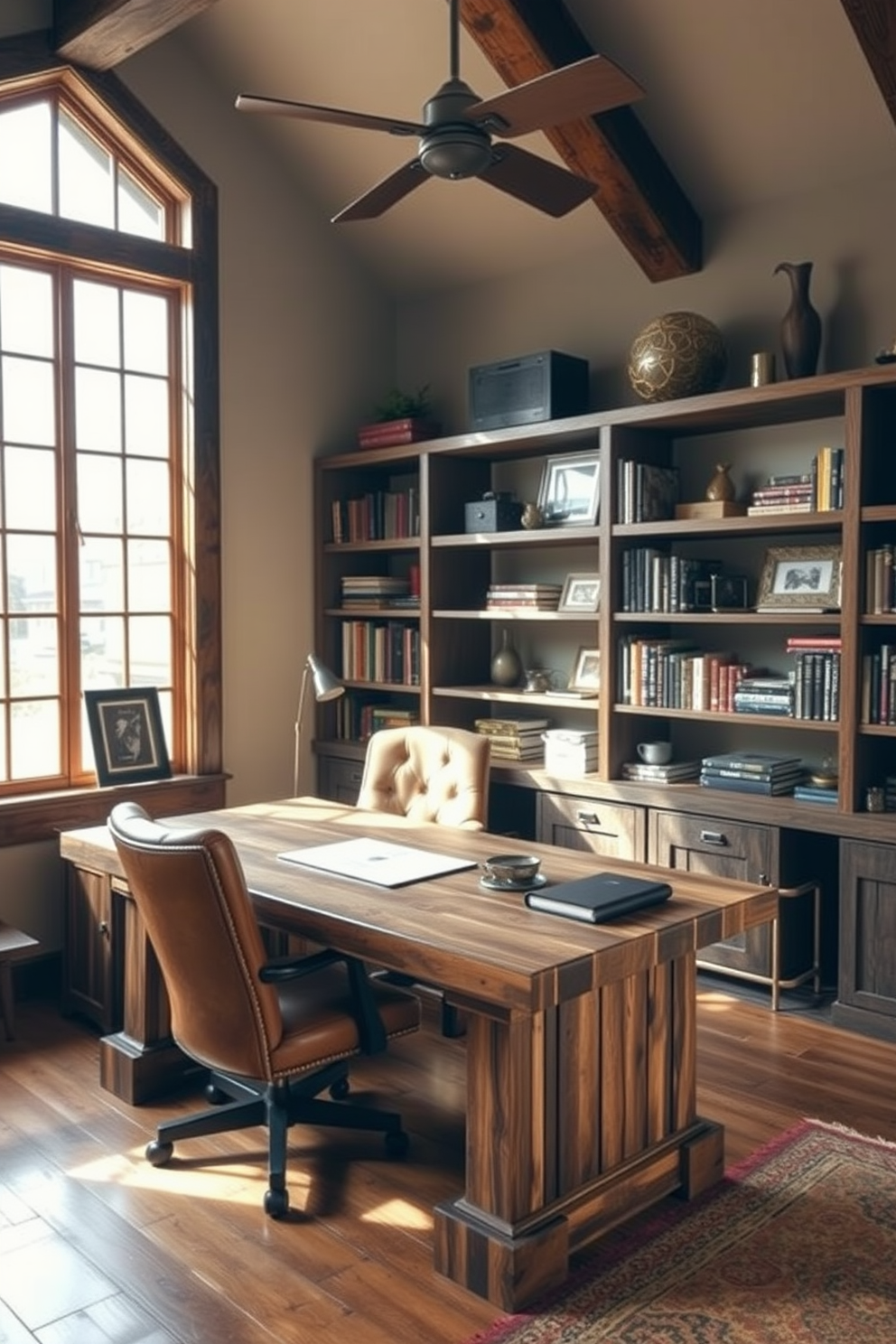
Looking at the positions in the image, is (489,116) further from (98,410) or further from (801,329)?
(98,410)

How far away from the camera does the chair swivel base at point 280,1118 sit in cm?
271

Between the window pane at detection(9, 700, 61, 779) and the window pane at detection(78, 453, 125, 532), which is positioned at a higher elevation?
the window pane at detection(78, 453, 125, 532)

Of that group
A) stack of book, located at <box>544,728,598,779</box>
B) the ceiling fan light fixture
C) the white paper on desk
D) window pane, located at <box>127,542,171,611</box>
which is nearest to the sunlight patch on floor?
the white paper on desk

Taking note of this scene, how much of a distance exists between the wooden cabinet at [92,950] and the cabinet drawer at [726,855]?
1829mm

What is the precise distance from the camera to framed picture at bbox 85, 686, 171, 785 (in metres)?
4.38

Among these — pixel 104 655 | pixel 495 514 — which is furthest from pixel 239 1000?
pixel 495 514

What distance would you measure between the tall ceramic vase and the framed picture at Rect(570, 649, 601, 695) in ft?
4.28

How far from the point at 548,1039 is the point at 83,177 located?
363 centimetres

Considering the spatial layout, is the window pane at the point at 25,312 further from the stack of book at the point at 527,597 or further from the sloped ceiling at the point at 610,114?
the stack of book at the point at 527,597

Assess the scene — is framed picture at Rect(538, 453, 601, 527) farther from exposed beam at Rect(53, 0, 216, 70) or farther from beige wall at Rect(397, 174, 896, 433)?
exposed beam at Rect(53, 0, 216, 70)

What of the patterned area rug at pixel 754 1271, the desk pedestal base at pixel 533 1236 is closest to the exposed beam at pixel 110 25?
the desk pedestal base at pixel 533 1236

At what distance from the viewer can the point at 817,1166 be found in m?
2.83

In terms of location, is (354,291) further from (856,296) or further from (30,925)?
(30,925)

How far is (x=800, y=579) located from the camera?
13.0 ft
